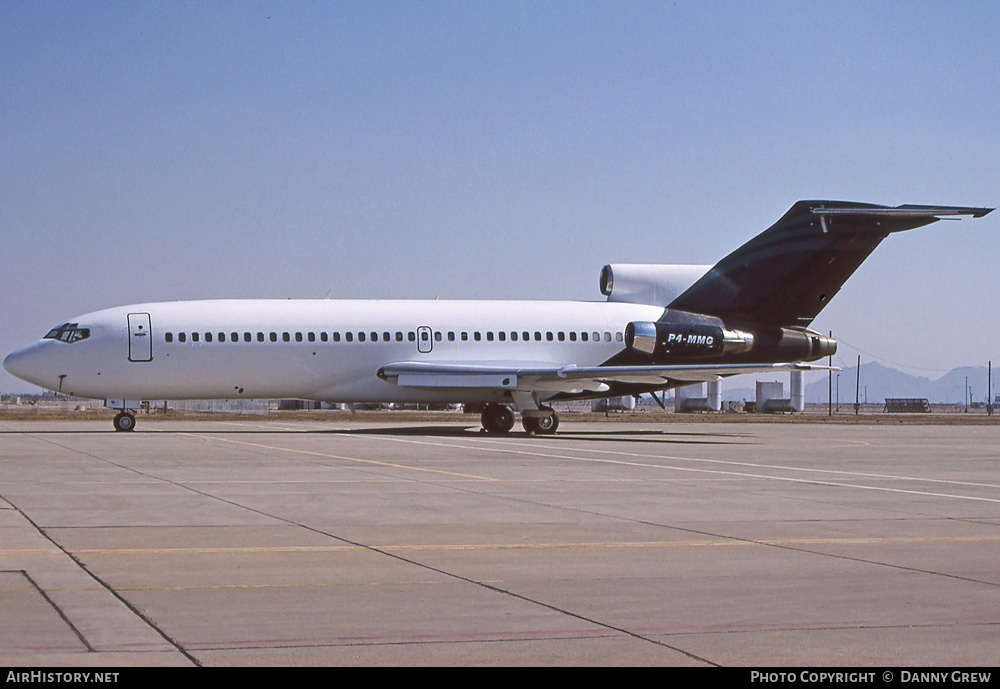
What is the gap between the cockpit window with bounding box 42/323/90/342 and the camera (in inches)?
1412

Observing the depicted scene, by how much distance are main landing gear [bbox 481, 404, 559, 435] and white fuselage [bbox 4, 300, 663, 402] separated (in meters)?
0.89

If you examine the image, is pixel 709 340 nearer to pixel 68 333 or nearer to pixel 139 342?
pixel 139 342

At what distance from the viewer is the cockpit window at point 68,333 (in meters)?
35.9

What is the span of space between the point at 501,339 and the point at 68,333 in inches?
500

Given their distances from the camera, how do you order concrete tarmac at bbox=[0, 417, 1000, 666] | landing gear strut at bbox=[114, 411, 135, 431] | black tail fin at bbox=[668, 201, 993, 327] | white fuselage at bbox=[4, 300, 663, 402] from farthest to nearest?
black tail fin at bbox=[668, 201, 993, 327] → white fuselage at bbox=[4, 300, 663, 402] → landing gear strut at bbox=[114, 411, 135, 431] → concrete tarmac at bbox=[0, 417, 1000, 666]

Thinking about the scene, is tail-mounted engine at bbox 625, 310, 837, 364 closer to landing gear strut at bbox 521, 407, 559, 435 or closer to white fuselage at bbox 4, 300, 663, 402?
white fuselage at bbox 4, 300, 663, 402

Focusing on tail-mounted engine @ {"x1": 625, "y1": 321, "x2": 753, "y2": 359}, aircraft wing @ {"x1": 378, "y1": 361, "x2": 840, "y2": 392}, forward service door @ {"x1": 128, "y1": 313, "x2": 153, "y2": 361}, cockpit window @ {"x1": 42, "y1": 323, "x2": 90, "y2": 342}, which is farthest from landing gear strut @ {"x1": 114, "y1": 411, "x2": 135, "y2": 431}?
tail-mounted engine @ {"x1": 625, "y1": 321, "x2": 753, "y2": 359}

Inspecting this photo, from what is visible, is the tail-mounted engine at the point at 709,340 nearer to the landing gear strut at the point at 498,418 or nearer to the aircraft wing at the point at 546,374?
the aircraft wing at the point at 546,374

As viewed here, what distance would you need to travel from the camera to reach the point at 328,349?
37656 millimetres

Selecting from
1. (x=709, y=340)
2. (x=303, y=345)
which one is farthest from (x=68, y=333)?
(x=709, y=340)

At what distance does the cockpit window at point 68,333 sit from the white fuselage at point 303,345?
0.11 metres

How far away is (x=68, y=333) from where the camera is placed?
3600 centimetres
